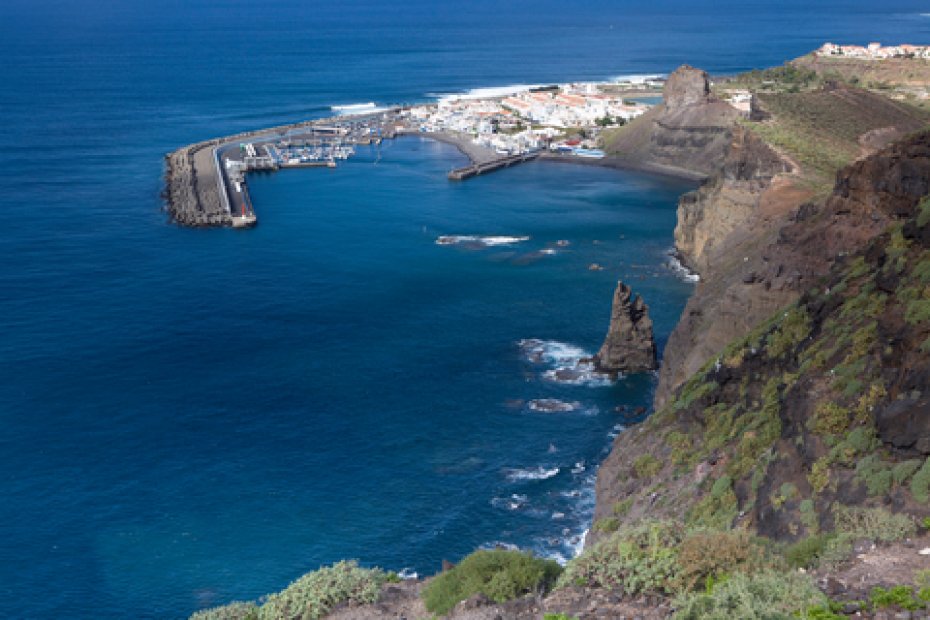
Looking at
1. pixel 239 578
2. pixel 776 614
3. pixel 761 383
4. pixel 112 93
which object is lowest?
pixel 239 578

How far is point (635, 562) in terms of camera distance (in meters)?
23.9

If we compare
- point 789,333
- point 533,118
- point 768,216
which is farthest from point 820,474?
point 533,118

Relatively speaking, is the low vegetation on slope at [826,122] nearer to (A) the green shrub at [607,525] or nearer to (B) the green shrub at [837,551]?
(A) the green shrub at [607,525]

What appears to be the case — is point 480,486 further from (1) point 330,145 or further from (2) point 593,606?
(1) point 330,145

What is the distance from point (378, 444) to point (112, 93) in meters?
162

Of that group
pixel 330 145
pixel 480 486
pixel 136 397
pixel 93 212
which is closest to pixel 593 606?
pixel 480 486

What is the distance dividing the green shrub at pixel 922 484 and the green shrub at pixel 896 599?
25.5ft

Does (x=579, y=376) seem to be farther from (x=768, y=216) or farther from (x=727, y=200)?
(x=727, y=200)

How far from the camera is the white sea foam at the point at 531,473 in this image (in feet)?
174

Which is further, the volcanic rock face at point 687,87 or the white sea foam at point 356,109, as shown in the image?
the white sea foam at point 356,109

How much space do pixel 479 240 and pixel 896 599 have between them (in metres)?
82.1

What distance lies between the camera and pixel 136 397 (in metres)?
64.0

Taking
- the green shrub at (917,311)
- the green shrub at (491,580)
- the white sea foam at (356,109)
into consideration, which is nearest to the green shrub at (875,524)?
the green shrub at (491,580)

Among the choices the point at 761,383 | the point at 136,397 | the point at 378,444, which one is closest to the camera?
the point at 761,383
